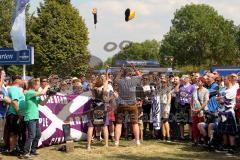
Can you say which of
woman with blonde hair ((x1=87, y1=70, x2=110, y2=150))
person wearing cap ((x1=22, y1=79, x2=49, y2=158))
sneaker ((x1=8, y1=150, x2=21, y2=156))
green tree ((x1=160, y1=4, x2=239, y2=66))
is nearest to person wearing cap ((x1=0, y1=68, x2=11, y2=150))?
person wearing cap ((x1=22, y1=79, x2=49, y2=158))

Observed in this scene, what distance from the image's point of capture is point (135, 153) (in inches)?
429

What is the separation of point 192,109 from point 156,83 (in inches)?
70.1

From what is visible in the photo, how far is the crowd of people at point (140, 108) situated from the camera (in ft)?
33.7

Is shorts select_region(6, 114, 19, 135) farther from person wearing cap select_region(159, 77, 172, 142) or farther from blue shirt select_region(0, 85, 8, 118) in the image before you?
person wearing cap select_region(159, 77, 172, 142)

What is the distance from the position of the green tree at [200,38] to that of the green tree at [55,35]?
30.0 metres

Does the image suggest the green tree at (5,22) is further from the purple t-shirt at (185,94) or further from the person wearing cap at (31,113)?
the person wearing cap at (31,113)

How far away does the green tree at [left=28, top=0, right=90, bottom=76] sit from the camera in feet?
142

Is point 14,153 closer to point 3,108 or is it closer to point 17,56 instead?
point 3,108

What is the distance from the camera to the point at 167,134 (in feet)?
42.0

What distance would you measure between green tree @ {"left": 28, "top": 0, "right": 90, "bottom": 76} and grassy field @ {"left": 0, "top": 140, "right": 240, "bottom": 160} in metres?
30.5

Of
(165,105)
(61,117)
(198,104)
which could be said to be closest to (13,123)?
(61,117)

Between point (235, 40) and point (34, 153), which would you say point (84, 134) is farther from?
point (235, 40)

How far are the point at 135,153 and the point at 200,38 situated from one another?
6334 centimetres

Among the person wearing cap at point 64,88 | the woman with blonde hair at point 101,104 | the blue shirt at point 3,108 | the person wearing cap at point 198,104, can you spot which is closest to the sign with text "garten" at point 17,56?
the person wearing cap at point 64,88
